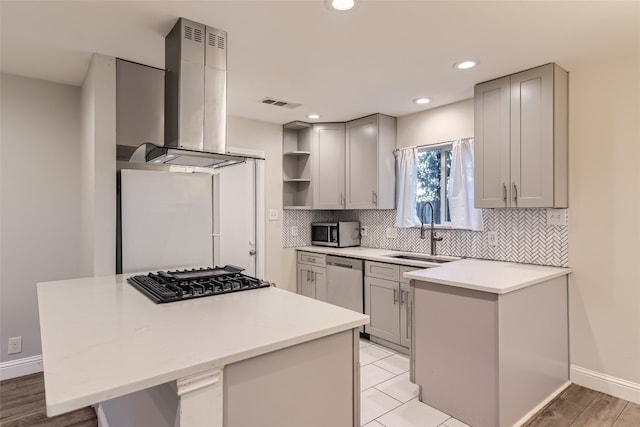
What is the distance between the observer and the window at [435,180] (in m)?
3.68

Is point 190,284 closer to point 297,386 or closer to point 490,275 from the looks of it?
point 297,386

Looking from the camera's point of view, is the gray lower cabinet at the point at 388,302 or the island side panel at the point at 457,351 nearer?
the island side panel at the point at 457,351

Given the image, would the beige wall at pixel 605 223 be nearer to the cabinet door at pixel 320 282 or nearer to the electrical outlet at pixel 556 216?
the electrical outlet at pixel 556 216

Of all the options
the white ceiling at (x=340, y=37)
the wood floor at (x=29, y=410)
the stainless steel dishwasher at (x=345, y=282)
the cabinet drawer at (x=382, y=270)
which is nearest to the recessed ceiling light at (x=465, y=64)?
the white ceiling at (x=340, y=37)

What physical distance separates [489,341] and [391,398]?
2.86ft

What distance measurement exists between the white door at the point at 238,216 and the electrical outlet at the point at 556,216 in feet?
9.46

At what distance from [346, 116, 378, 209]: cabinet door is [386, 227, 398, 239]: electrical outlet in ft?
1.26

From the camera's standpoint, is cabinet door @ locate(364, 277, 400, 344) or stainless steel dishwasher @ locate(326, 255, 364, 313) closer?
cabinet door @ locate(364, 277, 400, 344)

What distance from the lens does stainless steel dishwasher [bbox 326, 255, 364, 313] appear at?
3.66 metres

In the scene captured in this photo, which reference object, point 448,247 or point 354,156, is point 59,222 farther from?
point 448,247

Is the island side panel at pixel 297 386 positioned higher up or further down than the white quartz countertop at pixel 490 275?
further down

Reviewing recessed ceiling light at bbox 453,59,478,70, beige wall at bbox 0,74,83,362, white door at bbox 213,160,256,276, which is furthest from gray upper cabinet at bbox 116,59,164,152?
recessed ceiling light at bbox 453,59,478,70

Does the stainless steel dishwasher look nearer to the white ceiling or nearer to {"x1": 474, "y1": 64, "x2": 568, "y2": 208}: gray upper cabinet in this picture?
{"x1": 474, "y1": 64, "x2": 568, "y2": 208}: gray upper cabinet

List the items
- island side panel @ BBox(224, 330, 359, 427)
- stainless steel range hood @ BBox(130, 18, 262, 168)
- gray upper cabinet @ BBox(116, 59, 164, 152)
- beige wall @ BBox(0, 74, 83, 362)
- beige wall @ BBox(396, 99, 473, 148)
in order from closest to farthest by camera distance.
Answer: island side panel @ BBox(224, 330, 359, 427), stainless steel range hood @ BBox(130, 18, 262, 168), gray upper cabinet @ BBox(116, 59, 164, 152), beige wall @ BBox(0, 74, 83, 362), beige wall @ BBox(396, 99, 473, 148)
